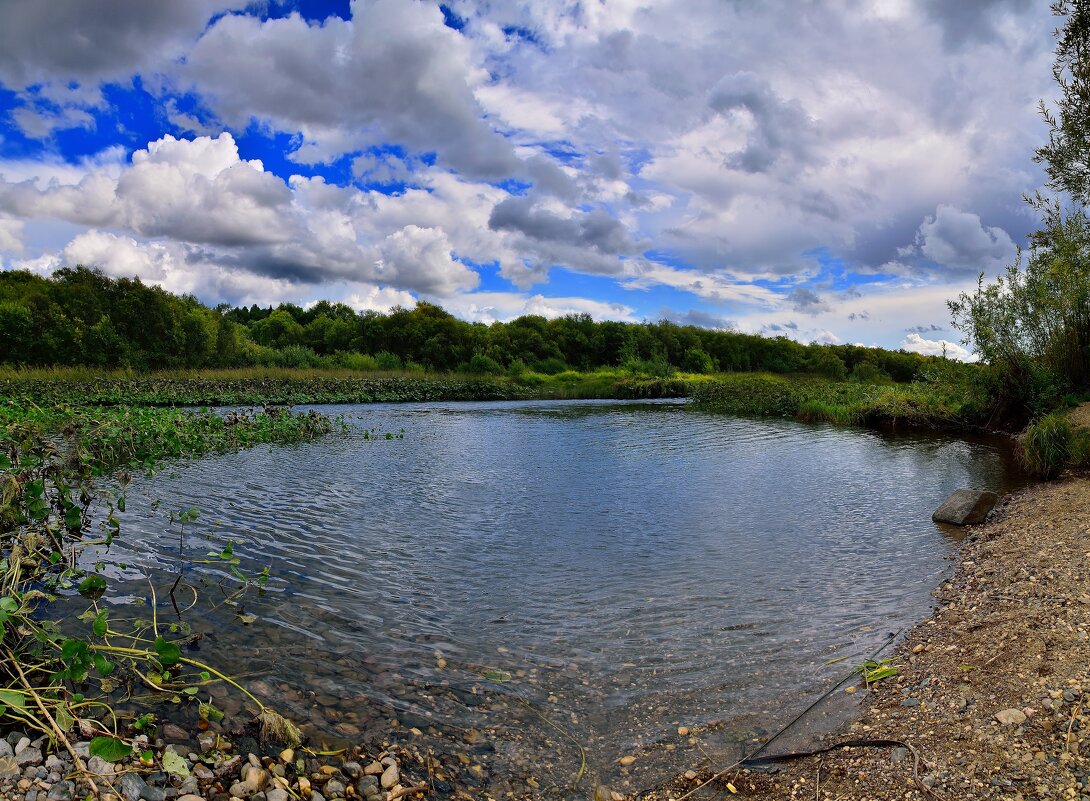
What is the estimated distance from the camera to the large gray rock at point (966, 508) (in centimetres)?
1185

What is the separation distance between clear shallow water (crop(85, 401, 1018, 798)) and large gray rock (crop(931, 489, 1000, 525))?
50 cm

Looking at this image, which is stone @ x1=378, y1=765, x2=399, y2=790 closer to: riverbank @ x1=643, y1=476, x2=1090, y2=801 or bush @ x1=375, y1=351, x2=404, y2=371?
riverbank @ x1=643, y1=476, x2=1090, y2=801

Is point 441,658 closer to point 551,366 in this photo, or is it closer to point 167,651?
point 167,651

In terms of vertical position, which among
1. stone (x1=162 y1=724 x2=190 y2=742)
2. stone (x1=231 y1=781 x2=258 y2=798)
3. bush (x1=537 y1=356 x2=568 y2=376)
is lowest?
stone (x1=231 y1=781 x2=258 y2=798)

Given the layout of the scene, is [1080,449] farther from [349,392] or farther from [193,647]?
[349,392]

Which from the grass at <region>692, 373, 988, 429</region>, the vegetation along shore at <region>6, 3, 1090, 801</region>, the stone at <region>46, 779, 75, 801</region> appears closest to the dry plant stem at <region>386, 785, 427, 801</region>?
the vegetation along shore at <region>6, 3, 1090, 801</region>

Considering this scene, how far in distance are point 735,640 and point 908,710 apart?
193cm

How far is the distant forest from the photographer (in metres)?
54.9

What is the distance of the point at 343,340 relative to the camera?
86.2 metres

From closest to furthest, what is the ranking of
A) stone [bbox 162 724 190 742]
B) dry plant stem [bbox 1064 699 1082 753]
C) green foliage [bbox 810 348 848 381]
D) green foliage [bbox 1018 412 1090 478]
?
dry plant stem [bbox 1064 699 1082 753]
stone [bbox 162 724 190 742]
green foliage [bbox 1018 412 1090 478]
green foliage [bbox 810 348 848 381]

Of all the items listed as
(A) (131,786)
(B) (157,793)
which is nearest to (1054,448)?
(B) (157,793)

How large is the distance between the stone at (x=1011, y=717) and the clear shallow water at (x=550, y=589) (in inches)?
57.7

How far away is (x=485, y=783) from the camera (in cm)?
431

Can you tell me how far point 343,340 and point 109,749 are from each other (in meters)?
87.0
